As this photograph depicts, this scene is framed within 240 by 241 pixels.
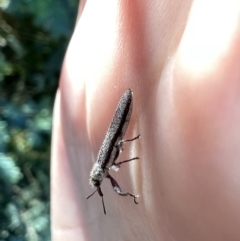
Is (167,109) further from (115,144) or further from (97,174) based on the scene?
(97,174)

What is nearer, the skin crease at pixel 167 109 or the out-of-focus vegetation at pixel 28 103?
the skin crease at pixel 167 109

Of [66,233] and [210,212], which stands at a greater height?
[210,212]

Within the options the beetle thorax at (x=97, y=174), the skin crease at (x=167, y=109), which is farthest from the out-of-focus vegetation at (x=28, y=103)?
the beetle thorax at (x=97, y=174)

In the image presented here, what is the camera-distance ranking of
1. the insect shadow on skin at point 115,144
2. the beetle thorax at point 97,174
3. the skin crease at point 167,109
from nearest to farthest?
the skin crease at point 167,109 < the insect shadow on skin at point 115,144 < the beetle thorax at point 97,174

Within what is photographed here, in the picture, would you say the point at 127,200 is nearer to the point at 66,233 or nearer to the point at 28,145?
the point at 66,233

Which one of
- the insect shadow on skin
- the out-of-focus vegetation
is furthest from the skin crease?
the out-of-focus vegetation

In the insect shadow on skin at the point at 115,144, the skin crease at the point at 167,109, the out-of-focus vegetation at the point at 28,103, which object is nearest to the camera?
the skin crease at the point at 167,109

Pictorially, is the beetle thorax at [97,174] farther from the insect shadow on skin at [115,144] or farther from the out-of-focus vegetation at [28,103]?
the out-of-focus vegetation at [28,103]

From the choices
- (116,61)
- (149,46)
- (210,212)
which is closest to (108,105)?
(116,61)
